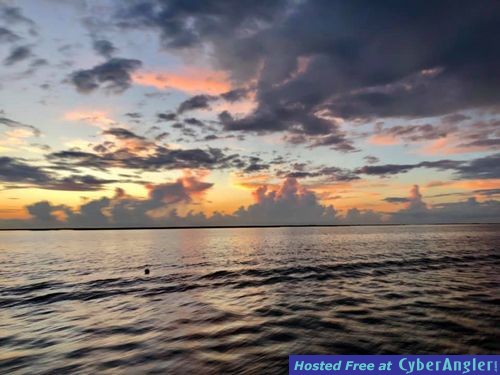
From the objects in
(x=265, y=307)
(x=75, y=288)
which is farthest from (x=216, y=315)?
(x=75, y=288)

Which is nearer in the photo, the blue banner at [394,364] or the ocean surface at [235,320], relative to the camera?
the blue banner at [394,364]

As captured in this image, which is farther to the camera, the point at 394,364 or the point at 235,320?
the point at 235,320

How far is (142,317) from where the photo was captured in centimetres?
2511

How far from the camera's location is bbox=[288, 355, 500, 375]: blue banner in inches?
524

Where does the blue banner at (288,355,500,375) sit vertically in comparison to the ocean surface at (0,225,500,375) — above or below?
above

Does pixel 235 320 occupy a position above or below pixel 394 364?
below

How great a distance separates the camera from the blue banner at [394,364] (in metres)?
13.3

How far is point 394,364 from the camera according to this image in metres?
14.7

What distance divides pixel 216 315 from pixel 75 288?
21703 millimetres

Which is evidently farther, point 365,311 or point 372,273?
point 372,273

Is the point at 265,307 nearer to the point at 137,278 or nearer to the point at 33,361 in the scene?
the point at 33,361

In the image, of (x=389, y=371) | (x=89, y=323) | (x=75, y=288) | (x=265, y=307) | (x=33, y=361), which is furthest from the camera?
(x=75, y=288)

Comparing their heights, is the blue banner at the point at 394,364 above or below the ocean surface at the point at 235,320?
above

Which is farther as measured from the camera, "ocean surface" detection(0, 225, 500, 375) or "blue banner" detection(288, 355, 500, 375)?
"ocean surface" detection(0, 225, 500, 375)
